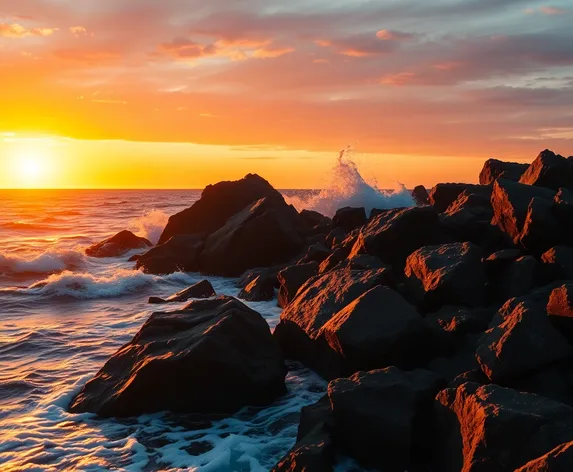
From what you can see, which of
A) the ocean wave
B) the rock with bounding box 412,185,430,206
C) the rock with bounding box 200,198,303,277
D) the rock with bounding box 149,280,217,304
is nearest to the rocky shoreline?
the rock with bounding box 149,280,217,304

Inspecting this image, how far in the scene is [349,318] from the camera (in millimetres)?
6656

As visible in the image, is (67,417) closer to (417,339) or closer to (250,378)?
(250,378)

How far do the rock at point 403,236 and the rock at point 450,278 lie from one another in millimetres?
1420

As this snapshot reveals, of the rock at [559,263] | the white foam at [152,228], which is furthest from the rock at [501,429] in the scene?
the white foam at [152,228]

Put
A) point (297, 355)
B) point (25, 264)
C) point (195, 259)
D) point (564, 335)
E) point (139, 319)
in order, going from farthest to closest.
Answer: point (25, 264) → point (195, 259) → point (139, 319) → point (297, 355) → point (564, 335)

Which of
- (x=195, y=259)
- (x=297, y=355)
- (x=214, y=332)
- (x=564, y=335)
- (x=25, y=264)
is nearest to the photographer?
(x=564, y=335)

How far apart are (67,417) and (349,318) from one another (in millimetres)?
3597

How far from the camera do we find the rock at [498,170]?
1325 centimetres

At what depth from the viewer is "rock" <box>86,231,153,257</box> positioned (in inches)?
930

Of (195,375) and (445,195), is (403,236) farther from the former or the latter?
(195,375)

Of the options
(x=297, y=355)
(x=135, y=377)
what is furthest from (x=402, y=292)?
(x=135, y=377)

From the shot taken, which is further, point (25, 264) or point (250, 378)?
point (25, 264)

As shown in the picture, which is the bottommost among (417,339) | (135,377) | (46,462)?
(46,462)

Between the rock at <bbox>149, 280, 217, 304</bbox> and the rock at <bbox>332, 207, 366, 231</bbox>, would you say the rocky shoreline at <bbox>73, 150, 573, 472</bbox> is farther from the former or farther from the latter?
the rock at <bbox>332, 207, 366, 231</bbox>
